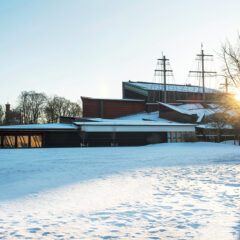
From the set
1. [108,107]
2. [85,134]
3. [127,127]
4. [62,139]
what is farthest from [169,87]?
[62,139]

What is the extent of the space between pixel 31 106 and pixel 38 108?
153cm

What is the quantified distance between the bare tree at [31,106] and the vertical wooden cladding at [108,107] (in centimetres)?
1714

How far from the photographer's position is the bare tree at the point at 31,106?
61.2 metres

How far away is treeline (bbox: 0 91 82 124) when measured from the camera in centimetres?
6126

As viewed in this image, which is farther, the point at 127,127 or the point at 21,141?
the point at 127,127

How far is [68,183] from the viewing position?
370 inches

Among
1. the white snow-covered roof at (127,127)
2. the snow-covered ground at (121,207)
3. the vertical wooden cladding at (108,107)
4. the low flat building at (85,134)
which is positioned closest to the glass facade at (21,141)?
the low flat building at (85,134)

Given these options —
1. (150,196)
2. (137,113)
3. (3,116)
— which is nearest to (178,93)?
(137,113)

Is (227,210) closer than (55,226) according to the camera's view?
No

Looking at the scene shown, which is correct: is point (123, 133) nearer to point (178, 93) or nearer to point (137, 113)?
point (137, 113)

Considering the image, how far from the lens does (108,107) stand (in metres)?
50.7

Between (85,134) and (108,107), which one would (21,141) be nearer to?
(85,134)

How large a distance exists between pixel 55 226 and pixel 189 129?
36.3m

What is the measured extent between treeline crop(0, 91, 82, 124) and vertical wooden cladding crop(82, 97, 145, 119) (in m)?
15.3
